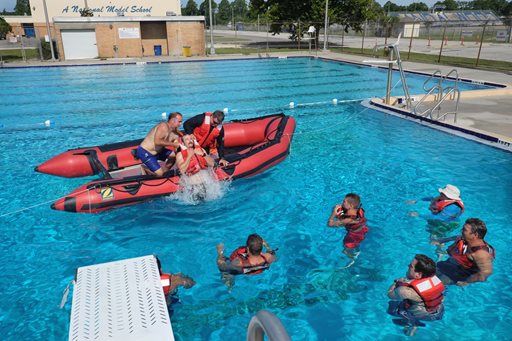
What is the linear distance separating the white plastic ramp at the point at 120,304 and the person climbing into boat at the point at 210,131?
4652mm

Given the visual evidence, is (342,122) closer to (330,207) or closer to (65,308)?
(330,207)

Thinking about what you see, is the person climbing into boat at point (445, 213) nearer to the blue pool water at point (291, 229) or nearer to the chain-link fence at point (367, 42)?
the blue pool water at point (291, 229)

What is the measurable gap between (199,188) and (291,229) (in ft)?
5.20

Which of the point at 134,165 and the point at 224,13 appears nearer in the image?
the point at 134,165

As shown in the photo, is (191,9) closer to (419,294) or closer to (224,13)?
(224,13)

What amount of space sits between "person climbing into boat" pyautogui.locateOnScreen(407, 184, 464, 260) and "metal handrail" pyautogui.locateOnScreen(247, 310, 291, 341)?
384 cm

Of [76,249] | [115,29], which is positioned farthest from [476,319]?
[115,29]

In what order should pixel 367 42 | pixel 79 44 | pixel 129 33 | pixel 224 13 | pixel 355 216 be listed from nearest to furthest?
1. pixel 355 216
2. pixel 79 44
3. pixel 129 33
4. pixel 367 42
5. pixel 224 13

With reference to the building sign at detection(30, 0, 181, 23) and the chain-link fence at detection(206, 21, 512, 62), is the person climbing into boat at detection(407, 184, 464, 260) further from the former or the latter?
the building sign at detection(30, 0, 181, 23)

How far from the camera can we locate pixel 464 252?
4070 millimetres

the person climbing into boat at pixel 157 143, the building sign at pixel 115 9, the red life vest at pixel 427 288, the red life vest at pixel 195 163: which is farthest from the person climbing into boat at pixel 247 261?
the building sign at pixel 115 9

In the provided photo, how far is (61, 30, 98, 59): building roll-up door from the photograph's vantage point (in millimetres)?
23922

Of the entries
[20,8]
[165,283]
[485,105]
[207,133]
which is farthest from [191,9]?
[165,283]

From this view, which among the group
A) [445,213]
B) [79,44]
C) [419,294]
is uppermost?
[79,44]
